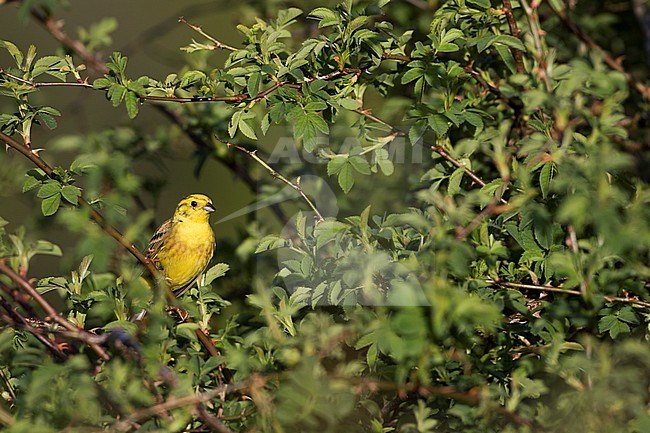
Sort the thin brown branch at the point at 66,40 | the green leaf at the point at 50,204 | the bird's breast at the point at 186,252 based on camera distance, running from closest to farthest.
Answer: the thin brown branch at the point at 66,40, the green leaf at the point at 50,204, the bird's breast at the point at 186,252

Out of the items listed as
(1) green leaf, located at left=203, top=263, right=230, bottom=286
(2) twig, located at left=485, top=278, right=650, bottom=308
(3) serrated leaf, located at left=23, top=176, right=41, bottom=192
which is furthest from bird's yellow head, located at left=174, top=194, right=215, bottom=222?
(2) twig, located at left=485, top=278, right=650, bottom=308

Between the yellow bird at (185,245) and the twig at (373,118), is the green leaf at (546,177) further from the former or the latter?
the yellow bird at (185,245)

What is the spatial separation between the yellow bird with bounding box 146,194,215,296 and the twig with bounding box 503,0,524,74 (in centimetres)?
180

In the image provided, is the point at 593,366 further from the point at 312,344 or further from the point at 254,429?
the point at 254,429

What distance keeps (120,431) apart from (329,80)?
1.14 m

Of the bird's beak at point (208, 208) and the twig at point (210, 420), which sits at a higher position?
the twig at point (210, 420)

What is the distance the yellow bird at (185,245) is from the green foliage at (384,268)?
89 cm

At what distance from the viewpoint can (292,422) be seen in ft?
4.85

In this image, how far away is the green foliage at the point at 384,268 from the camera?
154 cm

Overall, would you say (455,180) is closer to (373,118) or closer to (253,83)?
(373,118)

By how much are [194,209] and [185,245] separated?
0.64 feet

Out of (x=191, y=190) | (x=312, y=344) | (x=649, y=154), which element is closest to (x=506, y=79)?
(x=649, y=154)

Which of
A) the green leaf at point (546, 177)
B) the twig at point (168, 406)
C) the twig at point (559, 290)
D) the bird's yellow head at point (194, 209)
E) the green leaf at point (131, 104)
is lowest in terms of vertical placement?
the bird's yellow head at point (194, 209)

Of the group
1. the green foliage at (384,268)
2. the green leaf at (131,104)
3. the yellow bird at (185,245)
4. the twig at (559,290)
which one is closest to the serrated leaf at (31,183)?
the green foliage at (384,268)
